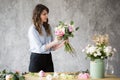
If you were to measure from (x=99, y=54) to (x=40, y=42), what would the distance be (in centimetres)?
96

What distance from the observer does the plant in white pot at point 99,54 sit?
3.34 meters

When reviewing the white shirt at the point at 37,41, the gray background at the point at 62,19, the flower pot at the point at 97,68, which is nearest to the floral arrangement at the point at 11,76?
the white shirt at the point at 37,41

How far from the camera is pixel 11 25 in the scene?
605 centimetres

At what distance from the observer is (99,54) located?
3.34 meters

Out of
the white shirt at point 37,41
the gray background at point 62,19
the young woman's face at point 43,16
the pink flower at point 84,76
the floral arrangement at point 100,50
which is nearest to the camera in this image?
the floral arrangement at point 100,50

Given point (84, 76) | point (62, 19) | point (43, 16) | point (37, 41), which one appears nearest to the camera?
point (84, 76)

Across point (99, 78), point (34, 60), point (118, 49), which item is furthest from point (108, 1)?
point (99, 78)

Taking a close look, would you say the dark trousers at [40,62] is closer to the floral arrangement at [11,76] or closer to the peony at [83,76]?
the floral arrangement at [11,76]

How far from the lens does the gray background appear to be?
5.83m

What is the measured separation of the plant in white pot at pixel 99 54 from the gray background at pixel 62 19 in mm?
2476

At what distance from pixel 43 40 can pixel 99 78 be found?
1.01 m

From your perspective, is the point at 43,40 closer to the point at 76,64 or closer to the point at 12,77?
the point at 12,77

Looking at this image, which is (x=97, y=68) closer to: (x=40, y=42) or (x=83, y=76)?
(x=83, y=76)

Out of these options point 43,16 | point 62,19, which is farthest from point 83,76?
point 62,19
